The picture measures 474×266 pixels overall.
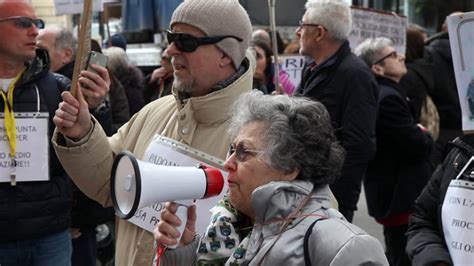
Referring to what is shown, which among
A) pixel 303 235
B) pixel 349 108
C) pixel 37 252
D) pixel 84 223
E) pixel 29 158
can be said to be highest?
pixel 303 235

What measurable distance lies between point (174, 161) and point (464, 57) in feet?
3.99

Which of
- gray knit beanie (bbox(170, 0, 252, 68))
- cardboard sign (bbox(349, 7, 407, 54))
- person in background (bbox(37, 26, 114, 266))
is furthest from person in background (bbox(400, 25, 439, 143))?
gray knit beanie (bbox(170, 0, 252, 68))

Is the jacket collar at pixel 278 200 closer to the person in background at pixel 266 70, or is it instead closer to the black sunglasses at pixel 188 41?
the black sunglasses at pixel 188 41

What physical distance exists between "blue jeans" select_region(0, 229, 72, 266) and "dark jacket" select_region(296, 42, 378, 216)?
172 centimetres

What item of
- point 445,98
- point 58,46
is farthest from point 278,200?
point 445,98

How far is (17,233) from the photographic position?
428cm

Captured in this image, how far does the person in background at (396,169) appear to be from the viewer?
619cm

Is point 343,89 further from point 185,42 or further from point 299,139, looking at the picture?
point 299,139

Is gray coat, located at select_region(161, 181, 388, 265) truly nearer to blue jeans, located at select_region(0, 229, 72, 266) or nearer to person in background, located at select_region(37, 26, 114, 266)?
blue jeans, located at select_region(0, 229, 72, 266)

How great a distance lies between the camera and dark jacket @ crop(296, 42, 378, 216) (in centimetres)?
549

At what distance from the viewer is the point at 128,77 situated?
26.1 ft

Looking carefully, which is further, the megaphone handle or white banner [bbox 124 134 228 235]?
white banner [bbox 124 134 228 235]

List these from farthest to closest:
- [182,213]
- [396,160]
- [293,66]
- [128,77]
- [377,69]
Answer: [293,66] → [128,77] → [377,69] → [396,160] → [182,213]

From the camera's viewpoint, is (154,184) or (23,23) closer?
(154,184)
